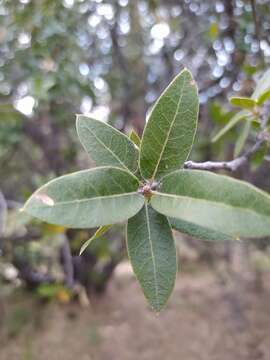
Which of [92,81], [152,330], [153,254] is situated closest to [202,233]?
[153,254]

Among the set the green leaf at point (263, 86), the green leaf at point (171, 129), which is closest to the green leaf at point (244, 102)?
the green leaf at point (263, 86)

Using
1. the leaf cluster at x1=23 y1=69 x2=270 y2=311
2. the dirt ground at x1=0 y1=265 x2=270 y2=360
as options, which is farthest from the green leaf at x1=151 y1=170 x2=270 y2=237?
the dirt ground at x1=0 y1=265 x2=270 y2=360

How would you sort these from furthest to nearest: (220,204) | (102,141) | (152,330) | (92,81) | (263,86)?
(152,330), (92,81), (263,86), (102,141), (220,204)

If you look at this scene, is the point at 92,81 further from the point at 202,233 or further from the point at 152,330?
the point at 152,330

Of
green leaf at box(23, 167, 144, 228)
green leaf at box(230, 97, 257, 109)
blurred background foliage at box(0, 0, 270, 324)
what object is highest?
green leaf at box(23, 167, 144, 228)

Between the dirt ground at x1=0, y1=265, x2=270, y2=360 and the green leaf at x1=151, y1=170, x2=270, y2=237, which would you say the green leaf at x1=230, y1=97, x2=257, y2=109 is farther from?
the dirt ground at x1=0, y1=265, x2=270, y2=360

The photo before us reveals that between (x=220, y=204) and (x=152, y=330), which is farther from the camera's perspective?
(x=152, y=330)
